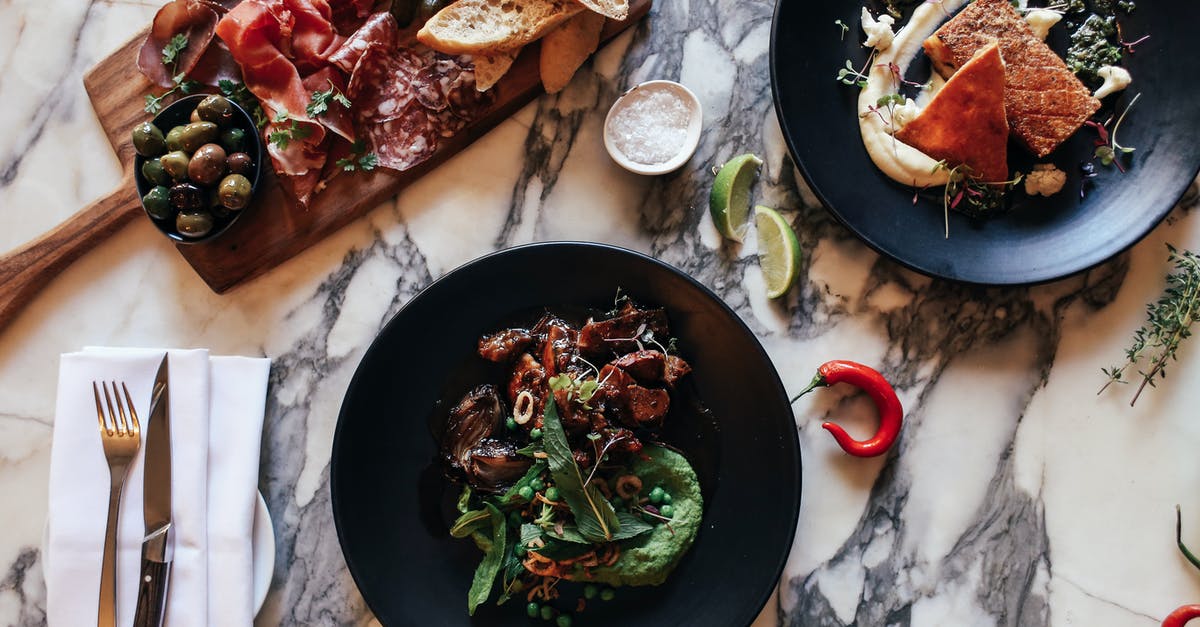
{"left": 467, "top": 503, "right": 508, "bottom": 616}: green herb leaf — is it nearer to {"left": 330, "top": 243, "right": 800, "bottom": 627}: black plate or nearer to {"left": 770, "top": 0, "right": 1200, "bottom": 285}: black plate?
{"left": 330, "top": 243, "right": 800, "bottom": 627}: black plate

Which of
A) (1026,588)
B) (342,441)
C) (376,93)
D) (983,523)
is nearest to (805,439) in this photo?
(983,523)

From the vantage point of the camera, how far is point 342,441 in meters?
2.53

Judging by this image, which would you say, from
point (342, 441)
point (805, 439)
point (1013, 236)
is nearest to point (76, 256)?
point (342, 441)

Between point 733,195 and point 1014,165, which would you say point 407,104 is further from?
point 1014,165

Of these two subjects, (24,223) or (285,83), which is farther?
(24,223)

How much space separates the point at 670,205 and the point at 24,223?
2.07 m

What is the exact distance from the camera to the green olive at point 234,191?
2.49m

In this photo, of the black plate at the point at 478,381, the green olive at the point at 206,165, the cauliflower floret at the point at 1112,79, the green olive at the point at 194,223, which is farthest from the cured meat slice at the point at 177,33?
the cauliflower floret at the point at 1112,79

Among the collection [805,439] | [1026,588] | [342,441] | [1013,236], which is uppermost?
[342,441]

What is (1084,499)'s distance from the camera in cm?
268

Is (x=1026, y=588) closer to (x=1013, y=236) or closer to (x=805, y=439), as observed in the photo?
(x=805, y=439)

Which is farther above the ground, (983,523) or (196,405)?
(196,405)

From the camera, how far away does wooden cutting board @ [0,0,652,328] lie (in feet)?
8.81

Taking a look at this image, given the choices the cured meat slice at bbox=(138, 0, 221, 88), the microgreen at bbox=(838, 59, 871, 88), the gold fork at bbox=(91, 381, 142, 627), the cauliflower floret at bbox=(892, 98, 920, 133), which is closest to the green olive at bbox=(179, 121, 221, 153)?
the cured meat slice at bbox=(138, 0, 221, 88)
